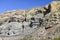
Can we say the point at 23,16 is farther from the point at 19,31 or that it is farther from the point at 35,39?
the point at 35,39

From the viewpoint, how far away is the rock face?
60.2 metres

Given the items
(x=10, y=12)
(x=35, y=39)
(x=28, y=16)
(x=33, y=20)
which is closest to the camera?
(x=35, y=39)

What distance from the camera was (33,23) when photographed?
6956 cm

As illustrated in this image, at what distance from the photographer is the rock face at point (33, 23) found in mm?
60219

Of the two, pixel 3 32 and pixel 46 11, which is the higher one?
pixel 46 11

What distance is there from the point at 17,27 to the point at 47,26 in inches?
482

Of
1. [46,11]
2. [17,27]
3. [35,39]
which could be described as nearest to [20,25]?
[17,27]

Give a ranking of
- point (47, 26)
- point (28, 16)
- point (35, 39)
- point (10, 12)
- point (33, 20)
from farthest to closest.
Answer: point (10, 12)
point (28, 16)
point (33, 20)
point (47, 26)
point (35, 39)

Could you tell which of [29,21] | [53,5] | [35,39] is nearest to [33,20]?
[29,21]

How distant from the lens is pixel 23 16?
7638 centimetres

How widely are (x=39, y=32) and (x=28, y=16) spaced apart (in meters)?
14.7

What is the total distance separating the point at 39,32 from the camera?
6125 cm

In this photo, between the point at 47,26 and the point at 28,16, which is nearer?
the point at 47,26

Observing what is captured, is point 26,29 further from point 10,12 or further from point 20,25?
point 10,12
